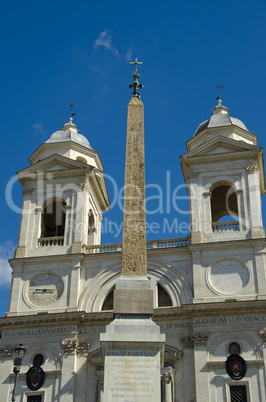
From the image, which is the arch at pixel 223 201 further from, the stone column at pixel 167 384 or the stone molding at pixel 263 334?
the stone column at pixel 167 384

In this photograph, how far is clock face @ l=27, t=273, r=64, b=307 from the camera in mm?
31188

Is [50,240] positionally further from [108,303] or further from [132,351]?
[132,351]

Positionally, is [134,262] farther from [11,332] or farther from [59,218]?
[59,218]

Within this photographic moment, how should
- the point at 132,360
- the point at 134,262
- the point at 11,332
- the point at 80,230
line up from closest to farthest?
the point at 132,360 < the point at 134,262 < the point at 11,332 < the point at 80,230

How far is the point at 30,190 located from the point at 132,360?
826 inches

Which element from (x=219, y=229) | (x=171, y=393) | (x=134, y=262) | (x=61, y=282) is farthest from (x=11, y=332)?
(x=134, y=262)

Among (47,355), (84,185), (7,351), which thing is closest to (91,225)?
(84,185)

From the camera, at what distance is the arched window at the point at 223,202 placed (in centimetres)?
3541

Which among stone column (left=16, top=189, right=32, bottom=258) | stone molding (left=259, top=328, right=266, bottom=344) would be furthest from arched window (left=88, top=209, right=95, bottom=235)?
stone molding (left=259, top=328, right=266, bottom=344)

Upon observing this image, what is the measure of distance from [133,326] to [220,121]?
21883 mm

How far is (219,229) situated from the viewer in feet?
105

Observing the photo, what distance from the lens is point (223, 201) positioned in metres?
36.2

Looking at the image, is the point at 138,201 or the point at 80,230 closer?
the point at 138,201

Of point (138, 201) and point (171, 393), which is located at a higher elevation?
point (138, 201)
